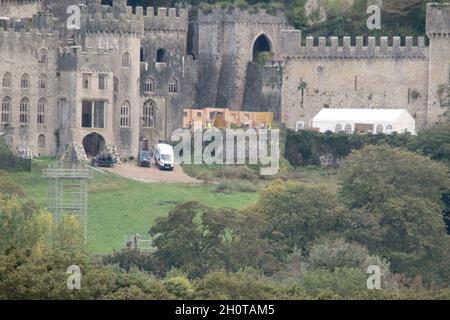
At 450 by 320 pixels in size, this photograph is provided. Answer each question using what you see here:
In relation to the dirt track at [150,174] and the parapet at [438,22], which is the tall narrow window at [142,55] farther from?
the parapet at [438,22]

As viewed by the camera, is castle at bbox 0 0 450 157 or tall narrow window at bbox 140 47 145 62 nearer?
castle at bbox 0 0 450 157

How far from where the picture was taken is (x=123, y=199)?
141500 mm

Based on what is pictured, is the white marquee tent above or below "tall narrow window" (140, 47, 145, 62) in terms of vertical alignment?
below

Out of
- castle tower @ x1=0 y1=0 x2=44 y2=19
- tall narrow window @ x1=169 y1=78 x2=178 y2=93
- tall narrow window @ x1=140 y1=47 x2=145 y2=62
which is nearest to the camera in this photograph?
tall narrow window @ x1=169 y1=78 x2=178 y2=93

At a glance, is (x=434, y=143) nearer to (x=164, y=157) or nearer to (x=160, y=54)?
(x=164, y=157)

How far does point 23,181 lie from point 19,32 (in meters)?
7.79

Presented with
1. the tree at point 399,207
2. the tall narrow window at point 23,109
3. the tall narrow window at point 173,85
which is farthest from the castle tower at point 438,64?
the tall narrow window at point 23,109

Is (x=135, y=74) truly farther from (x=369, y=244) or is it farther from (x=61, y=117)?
(x=369, y=244)

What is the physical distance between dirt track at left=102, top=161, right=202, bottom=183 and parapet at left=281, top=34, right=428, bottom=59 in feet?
28.8

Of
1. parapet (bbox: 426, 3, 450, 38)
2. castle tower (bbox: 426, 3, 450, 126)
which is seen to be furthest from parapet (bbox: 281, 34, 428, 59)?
parapet (bbox: 426, 3, 450, 38)

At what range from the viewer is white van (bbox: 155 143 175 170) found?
5813 inches

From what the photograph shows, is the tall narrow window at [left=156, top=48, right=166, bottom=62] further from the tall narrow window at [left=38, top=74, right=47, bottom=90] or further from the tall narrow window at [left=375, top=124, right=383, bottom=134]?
the tall narrow window at [left=375, top=124, right=383, bottom=134]

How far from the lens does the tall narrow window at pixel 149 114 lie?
152 metres
